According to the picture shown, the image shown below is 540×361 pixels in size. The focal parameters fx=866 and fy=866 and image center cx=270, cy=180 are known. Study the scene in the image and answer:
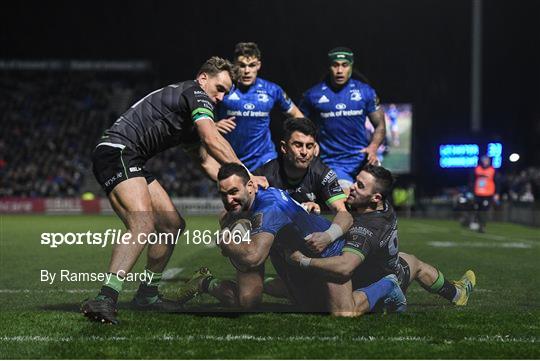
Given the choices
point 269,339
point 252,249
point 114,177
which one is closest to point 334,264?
point 252,249

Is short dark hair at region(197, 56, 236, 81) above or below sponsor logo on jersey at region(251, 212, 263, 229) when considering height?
above

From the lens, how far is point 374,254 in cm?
633

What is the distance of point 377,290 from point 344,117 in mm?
3464

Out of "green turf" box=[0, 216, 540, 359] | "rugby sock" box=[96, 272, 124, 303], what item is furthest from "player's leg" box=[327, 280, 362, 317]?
"rugby sock" box=[96, 272, 124, 303]

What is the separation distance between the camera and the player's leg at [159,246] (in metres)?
6.43

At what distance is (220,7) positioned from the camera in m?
38.9

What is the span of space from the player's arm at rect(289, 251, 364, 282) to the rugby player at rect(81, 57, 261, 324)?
0.69 metres

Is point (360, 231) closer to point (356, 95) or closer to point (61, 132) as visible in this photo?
point (356, 95)

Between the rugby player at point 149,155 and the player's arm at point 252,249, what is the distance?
525mm

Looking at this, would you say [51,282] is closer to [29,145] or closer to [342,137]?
[342,137]

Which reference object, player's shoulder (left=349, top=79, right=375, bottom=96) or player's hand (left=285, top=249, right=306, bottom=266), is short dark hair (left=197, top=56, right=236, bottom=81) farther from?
player's shoulder (left=349, top=79, right=375, bottom=96)

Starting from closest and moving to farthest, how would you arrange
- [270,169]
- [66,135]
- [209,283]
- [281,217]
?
1. [281,217]
2. [209,283]
3. [270,169]
4. [66,135]

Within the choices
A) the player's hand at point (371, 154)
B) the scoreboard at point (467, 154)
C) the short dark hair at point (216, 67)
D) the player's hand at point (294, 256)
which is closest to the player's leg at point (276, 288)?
the player's hand at point (294, 256)

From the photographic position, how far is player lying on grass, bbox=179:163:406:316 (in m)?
6.00
